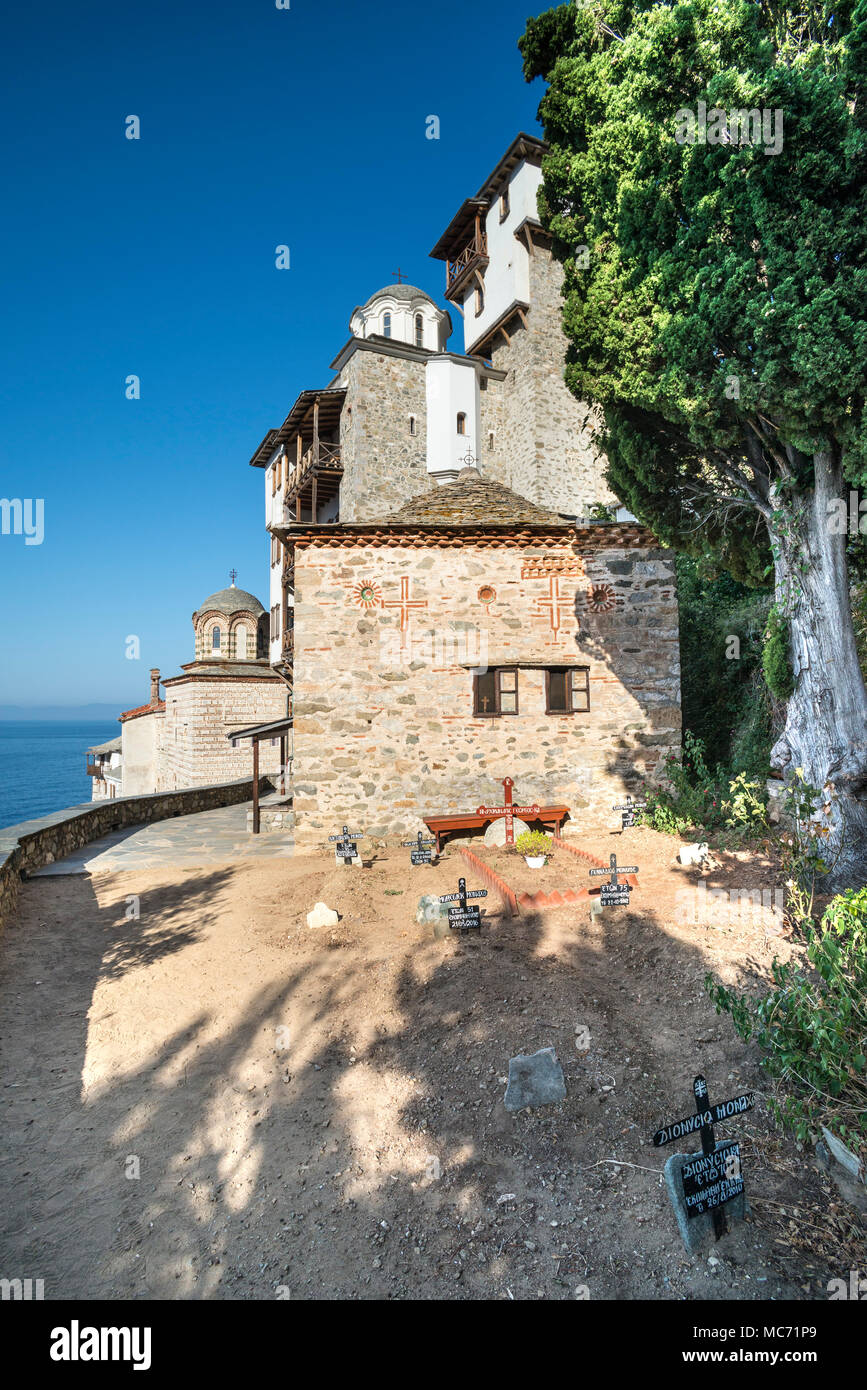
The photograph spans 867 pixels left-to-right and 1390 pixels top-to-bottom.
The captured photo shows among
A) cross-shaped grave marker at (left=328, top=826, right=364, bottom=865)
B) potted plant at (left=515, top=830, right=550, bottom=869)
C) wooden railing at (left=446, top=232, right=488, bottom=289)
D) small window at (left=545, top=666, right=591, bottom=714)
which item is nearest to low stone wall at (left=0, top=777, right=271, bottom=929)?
cross-shaped grave marker at (left=328, top=826, right=364, bottom=865)

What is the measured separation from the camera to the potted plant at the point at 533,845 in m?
9.51

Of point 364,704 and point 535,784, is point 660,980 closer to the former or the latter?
point 535,784

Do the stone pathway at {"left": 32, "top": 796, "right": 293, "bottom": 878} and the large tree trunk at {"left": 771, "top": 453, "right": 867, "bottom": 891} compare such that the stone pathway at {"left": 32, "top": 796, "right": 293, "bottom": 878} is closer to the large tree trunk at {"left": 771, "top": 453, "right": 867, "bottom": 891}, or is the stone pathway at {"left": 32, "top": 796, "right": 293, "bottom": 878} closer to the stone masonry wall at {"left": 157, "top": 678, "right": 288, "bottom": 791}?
the large tree trunk at {"left": 771, "top": 453, "right": 867, "bottom": 891}

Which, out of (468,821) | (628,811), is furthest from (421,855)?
(628,811)

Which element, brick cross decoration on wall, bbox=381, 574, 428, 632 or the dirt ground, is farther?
brick cross decoration on wall, bbox=381, 574, 428, 632

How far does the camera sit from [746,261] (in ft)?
21.4

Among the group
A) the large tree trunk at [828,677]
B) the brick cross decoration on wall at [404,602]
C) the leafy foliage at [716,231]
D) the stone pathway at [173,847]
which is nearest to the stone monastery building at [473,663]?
the brick cross decoration on wall at [404,602]

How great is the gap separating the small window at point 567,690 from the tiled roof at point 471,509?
259cm

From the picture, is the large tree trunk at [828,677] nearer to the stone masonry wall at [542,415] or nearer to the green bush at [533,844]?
the green bush at [533,844]

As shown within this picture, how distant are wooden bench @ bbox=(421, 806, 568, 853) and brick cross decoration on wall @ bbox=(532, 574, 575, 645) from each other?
9.81ft

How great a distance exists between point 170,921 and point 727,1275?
23.8 feet

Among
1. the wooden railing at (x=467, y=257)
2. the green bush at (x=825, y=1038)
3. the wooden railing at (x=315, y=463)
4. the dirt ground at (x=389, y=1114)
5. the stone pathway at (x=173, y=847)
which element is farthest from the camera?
the wooden railing at (x=467, y=257)

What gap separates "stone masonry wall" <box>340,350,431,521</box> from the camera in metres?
25.0
